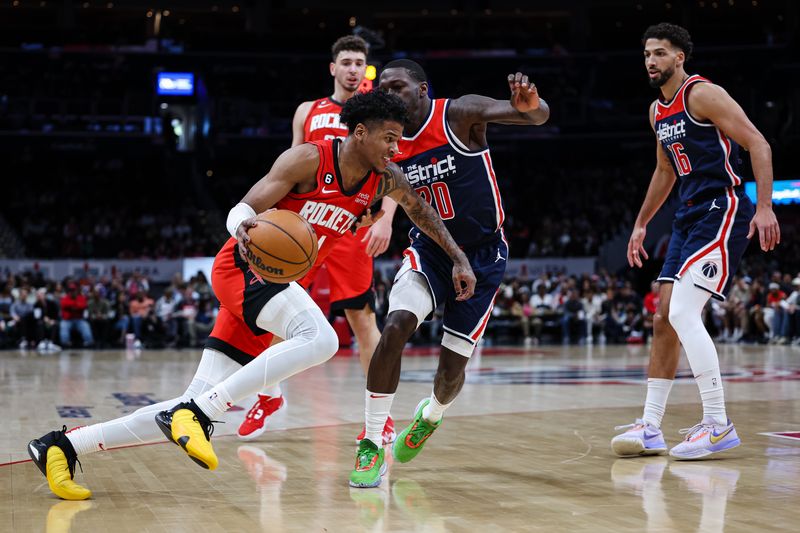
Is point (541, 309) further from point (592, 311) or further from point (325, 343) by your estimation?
point (325, 343)

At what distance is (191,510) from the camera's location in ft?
11.1

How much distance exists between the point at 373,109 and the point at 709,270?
1.92 metres

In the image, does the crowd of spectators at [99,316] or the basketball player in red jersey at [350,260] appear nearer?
the basketball player in red jersey at [350,260]

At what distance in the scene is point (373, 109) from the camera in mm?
3881

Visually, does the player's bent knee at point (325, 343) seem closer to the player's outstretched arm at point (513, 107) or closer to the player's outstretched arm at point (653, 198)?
the player's outstretched arm at point (513, 107)

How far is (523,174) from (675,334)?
23929 mm

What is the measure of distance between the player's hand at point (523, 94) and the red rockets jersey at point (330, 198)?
27.3 inches

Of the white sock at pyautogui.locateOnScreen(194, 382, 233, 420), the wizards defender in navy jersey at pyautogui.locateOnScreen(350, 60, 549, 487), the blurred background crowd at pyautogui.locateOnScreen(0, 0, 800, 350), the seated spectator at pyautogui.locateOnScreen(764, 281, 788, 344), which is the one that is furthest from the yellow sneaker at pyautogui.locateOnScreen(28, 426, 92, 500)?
the blurred background crowd at pyautogui.locateOnScreen(0, 0, 800, 350)

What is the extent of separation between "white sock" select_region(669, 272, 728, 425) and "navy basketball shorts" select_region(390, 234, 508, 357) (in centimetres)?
91

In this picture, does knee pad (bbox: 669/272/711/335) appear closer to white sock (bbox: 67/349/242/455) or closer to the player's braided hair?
the player's braided hair

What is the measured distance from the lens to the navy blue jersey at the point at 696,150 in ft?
15.4

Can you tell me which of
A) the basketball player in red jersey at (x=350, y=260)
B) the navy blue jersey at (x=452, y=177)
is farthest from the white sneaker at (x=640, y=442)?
the basketball player in red jersey at (x=350, y=260)

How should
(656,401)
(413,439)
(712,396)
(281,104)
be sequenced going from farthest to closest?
(281,104) < (656,401) < (712,396) < (413,439)

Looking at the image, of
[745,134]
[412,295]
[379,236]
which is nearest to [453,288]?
[412,295]
